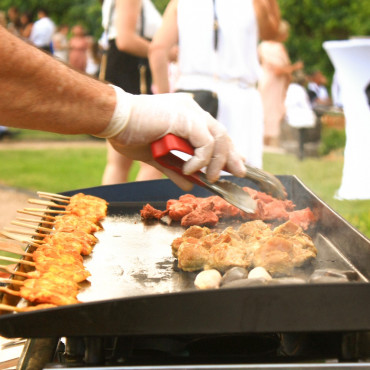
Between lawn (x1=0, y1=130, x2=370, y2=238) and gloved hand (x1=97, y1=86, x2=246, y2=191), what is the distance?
3732 mm

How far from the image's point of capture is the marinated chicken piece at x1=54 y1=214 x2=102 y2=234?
2559mm

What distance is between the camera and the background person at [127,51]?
479cm

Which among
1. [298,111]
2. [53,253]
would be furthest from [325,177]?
[53,253]

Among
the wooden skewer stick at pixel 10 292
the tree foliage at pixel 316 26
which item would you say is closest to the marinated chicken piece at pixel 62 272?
the wooden skewer stick at pixel 10 292

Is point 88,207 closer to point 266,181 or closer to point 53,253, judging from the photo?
point 53,253

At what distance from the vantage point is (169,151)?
85.6 inches

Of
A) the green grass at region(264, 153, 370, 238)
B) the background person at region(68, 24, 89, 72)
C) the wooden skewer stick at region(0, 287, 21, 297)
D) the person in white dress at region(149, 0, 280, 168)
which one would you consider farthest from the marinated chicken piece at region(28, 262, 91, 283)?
the background person at region(68, 24, 89, 72)

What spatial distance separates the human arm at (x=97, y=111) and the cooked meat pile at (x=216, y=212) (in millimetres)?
447

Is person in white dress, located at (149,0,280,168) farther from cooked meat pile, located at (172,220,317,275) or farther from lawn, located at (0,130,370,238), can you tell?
cooked meat pile, located at (172,220,317,275)

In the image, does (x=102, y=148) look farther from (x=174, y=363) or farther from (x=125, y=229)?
(x=174, y=363)

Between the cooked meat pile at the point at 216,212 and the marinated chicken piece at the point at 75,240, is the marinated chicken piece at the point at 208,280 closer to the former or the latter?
the marinated chicken piece at the point at 75,240

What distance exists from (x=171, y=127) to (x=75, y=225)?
0.68 m

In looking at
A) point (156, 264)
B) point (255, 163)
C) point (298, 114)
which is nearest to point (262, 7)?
point (255, 163)

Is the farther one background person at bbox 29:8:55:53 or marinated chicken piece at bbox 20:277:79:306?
background person at bbox 29:8:55:53
